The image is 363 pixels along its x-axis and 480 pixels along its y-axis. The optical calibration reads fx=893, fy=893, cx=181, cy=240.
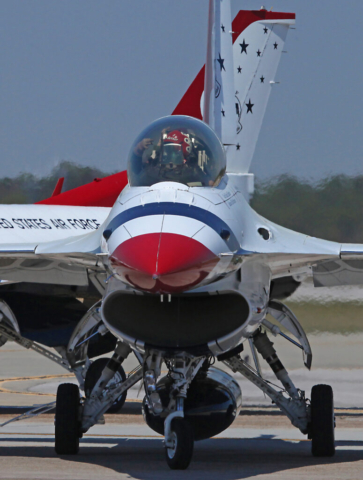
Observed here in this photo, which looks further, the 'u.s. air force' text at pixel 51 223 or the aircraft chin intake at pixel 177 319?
→ the 'u.s. air force' text at pixel 51 223

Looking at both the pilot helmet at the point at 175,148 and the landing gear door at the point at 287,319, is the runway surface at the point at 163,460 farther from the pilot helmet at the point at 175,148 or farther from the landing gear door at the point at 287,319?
the pilot helmet at the point at 175,148

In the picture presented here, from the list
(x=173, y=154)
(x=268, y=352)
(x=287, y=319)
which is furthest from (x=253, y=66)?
(x=173, y=154)

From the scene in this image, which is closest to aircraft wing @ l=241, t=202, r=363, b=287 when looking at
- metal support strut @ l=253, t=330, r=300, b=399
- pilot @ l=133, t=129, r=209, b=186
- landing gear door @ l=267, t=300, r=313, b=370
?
landing gear door @ l=267, t=300, r=313, b=370

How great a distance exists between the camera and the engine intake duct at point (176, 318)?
775cm

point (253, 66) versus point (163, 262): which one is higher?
point (163, 262)

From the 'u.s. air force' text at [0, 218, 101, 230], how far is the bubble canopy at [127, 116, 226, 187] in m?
7.16

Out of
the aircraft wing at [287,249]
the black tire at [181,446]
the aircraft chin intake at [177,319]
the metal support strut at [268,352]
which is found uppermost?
the aircraft wing at [287,249]

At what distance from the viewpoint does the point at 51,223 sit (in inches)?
628

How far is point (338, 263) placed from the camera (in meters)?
9.25

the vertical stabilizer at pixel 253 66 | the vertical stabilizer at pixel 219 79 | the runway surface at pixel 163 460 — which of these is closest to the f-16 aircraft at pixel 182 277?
the runway surface at pixel 163 460

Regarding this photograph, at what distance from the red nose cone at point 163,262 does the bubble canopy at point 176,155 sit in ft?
3.87

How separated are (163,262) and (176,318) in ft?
4.38

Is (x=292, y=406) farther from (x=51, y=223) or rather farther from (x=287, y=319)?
(x=51, y=223)

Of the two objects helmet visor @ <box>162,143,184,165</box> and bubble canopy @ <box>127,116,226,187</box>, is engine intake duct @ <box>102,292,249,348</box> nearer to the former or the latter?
bubble canopy @ <box>127,116,226,187</box>
